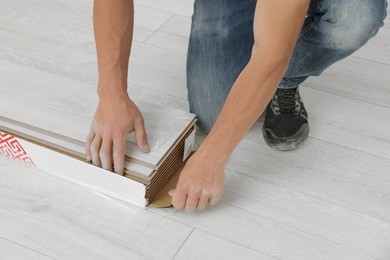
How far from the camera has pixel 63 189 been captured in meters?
1.25

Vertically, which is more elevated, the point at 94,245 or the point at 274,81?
the point at 274,81

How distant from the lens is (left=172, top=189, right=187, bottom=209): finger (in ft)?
3.68

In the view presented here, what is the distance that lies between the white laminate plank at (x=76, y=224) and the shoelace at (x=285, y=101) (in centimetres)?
42

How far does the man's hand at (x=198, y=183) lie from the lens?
1.09 meters

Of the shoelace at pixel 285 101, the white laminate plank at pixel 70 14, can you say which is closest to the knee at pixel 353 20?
the shoelace at pixel 285 101

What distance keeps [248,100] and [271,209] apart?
1.08ft

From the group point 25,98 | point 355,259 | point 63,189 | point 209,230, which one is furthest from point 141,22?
point 355,259

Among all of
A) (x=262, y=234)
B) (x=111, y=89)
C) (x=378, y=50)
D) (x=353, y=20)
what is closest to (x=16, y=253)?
(x=111, y=89)

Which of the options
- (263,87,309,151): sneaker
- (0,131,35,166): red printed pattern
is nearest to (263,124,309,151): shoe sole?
(263,87,309,151): sneaker

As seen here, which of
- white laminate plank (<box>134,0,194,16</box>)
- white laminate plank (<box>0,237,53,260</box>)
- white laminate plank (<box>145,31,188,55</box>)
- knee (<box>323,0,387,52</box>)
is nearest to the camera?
white laminate plank (<box>0,237,53,260</box>)

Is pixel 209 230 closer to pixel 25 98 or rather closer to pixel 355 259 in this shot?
pixel 355 259

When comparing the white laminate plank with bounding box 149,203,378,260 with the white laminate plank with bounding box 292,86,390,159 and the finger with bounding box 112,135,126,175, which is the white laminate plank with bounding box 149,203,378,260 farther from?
the white laminate plank with bounding box 292,86,390,159

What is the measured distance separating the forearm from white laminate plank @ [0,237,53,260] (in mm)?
341

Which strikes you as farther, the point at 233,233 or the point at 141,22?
the point at 141,22
